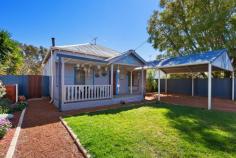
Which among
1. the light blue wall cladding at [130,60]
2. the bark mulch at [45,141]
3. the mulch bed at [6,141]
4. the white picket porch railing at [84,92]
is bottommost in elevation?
the bark mulch at [45,141]

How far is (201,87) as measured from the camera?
1711 cm

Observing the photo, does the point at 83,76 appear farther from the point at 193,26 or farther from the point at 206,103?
the point at 193,26

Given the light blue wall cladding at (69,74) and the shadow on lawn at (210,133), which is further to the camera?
the light blue wall cladding at (69,74)

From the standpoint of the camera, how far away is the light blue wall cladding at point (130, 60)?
1163 cm

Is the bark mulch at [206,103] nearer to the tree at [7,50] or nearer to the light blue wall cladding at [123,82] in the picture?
the light blue wall cladding at [123,82]

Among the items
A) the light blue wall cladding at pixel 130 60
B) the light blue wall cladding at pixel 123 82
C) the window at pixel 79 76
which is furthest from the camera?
the light blue wall cladding at pixel 123 82

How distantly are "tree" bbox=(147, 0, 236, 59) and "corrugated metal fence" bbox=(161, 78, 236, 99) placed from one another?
312 centimetres

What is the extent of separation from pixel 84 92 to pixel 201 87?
1299 centimetres

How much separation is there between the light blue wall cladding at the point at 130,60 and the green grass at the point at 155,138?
19.5 feet

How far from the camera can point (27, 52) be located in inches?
1296

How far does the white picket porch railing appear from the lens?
29.7 feet

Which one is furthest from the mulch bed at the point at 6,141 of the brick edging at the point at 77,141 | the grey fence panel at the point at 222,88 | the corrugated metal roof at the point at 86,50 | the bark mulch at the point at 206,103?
the grey fence panel at the point at 222,88

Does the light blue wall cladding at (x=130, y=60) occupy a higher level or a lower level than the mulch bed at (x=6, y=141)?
higher

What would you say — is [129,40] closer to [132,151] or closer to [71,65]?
[71,65]
